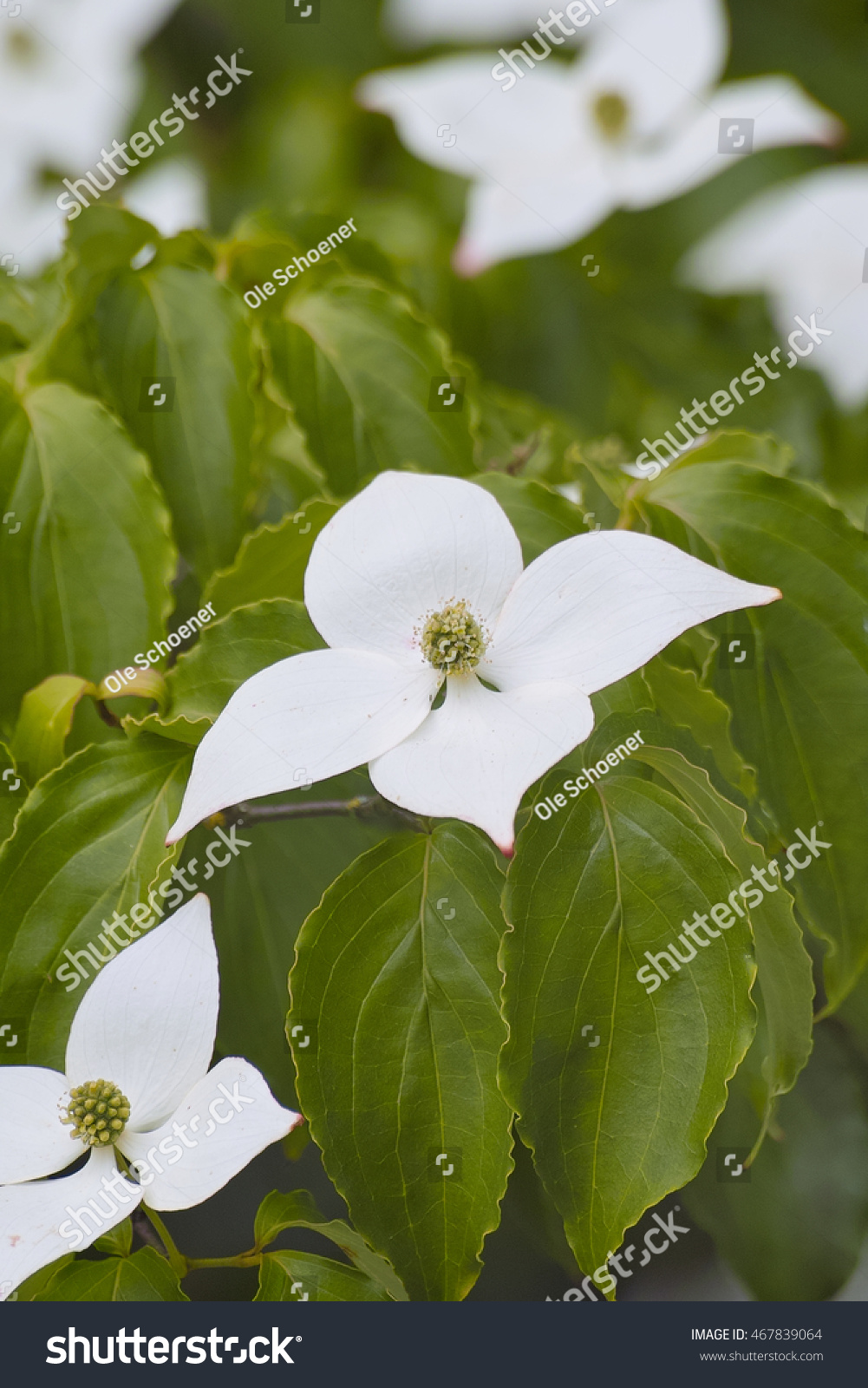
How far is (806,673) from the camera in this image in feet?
1.01

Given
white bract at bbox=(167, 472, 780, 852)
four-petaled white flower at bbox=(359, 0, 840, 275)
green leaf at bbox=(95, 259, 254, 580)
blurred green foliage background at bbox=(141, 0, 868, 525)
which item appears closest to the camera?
white bract at bbox=(167, 472, 780, 852)

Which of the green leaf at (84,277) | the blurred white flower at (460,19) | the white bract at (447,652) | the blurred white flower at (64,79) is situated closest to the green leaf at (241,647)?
the white bract at (447,652)

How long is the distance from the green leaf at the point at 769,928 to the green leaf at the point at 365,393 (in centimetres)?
13

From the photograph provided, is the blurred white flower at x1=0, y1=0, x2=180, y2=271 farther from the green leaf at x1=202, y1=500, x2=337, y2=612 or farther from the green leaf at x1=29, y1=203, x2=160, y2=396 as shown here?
the green leaf at x1=202, y1=500, x2=337, y2=612

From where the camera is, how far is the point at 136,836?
281 millimetres

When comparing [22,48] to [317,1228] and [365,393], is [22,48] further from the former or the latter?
[317,1228]

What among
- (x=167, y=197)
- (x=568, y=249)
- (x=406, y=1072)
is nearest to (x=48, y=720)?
(x=406, y=1072)

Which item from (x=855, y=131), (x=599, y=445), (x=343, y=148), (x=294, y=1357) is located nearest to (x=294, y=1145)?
(x=294, y=1357)

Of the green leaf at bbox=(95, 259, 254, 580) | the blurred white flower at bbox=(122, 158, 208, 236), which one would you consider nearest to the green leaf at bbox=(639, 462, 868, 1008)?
the green leaf at bbox=(95, 259, 254, 580)

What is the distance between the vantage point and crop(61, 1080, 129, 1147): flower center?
0.26 meters

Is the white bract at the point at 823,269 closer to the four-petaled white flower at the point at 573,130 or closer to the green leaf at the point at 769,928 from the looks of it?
the four-petaled white flower at the point at 573,130

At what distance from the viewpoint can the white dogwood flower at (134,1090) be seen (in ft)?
0.83

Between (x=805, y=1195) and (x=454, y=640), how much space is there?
0.30 metres

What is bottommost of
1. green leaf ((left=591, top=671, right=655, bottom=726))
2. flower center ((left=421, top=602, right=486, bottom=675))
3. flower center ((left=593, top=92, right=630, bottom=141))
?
green leaf ((left=591, top=671, right=655, bottom=726))
